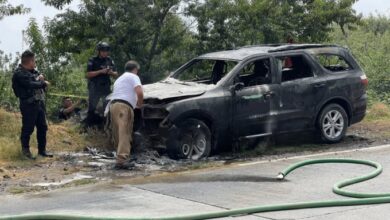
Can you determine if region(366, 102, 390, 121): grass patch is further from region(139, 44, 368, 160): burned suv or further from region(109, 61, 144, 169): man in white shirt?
region(109, 61, 144, 169): man in white shirt

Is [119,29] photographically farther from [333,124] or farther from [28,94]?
[333,124]

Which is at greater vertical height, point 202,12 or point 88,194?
point 202,12

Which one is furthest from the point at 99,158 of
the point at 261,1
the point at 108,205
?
the point at 261,1

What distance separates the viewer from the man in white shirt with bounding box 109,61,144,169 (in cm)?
1042

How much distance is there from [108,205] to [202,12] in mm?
7951

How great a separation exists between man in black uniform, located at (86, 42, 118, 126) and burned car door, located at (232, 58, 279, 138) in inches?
83.7

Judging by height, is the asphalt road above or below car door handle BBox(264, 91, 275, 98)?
below

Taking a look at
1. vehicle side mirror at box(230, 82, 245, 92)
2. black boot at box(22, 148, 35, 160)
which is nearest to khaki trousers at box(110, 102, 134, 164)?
black boot at box(22, 148, 35, 160)

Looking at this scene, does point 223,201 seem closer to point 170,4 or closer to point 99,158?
point 99,158

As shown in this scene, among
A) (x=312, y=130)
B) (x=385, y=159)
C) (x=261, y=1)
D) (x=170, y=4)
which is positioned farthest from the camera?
(x=261, y=1)

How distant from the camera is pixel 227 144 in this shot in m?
11.7

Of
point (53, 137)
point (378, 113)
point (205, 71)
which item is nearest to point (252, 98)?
point (205, 71)

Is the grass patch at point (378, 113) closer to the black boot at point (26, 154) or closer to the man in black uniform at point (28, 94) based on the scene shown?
the man in black uniform at point (28, 94)

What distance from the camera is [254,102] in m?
11.6
